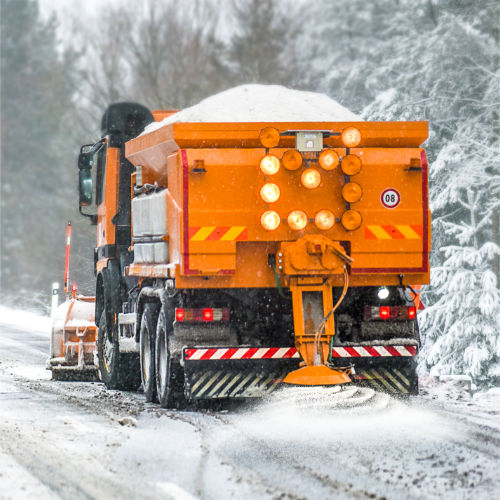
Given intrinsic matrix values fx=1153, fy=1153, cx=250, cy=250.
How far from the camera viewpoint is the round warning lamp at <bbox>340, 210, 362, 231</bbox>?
9.59 meters

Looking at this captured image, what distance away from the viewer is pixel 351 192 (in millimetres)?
9586

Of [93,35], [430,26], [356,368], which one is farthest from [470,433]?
[93,35]

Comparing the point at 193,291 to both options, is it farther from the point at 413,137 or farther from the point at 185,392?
the point at 413,137

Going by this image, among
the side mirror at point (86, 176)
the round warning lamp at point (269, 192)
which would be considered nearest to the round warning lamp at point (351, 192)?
the round warning lamp at point (269, 192)

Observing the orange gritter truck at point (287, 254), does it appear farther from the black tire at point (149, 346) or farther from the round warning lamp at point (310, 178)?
the black tire at point (149, 346)

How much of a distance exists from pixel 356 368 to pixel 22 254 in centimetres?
4000

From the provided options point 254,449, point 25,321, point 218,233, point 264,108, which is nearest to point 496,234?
point 25,321

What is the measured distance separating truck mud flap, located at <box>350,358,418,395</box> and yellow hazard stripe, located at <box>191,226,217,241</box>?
1.71 metres

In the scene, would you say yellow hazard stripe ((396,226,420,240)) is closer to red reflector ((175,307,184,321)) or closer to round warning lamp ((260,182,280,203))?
round warning lamp ((260,182,280,203))

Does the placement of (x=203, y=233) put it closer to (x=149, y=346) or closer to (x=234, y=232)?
(x=234, y=232)

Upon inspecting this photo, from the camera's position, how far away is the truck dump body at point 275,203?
9.48m

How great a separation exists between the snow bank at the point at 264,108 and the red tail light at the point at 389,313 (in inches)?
67.9

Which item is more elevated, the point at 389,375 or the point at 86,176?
the point at 86,176

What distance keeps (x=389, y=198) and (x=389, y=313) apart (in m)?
1.03
